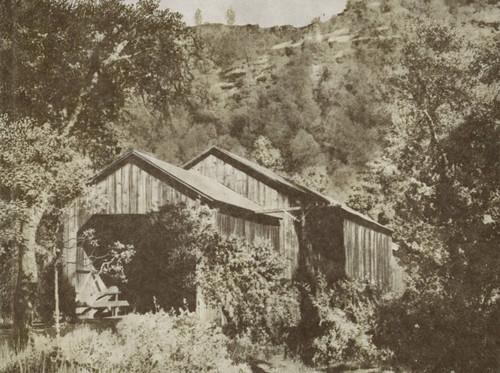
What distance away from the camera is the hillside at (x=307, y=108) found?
6269 centimetres

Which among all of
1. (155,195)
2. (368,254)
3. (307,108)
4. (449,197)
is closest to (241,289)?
(155,195)

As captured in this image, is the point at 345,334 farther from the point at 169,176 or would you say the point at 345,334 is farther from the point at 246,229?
the point at 169,176

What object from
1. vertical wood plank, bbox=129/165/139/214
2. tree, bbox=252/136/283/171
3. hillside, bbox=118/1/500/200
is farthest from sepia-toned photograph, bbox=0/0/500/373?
hillside, bbox=118/1/500/200

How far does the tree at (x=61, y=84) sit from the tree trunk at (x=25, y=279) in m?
0.03

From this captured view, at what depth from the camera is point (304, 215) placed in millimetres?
26078

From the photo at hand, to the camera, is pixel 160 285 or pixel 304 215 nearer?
pixel 160 285

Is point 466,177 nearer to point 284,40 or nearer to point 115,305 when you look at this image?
point 115,305

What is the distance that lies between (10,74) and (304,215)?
1496cm

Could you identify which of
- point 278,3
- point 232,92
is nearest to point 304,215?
point 278,3

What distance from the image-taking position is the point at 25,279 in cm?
1400

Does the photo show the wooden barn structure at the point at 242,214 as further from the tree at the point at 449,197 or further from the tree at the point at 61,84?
the tree at the point at 449,197

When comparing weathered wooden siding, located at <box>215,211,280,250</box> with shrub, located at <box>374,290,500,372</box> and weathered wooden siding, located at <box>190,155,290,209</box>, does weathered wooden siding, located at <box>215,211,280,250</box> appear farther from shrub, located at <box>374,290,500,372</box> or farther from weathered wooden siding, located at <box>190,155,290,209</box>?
shrub, located at <box>374,290,500,372</box>

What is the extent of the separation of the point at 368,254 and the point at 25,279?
63.6 ft

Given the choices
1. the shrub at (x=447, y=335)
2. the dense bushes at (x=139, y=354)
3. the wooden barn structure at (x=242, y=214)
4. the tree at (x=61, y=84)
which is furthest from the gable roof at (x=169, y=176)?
the shrub at (x=447, y=335)
